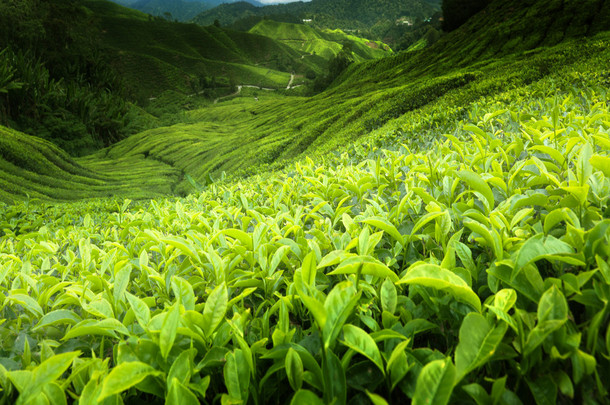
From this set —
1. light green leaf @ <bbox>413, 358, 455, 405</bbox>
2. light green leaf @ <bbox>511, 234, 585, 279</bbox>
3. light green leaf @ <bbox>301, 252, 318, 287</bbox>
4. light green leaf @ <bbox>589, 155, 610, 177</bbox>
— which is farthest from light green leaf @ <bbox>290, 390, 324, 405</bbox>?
light green leaf @ <bbox>589, 155, 610, 177</bbox>

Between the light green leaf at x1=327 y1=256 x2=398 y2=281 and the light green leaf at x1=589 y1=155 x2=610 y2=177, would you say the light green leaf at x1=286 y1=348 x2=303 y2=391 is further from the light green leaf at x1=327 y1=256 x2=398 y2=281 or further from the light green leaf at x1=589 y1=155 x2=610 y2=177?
the light green leaf at x1=589 y1=155 x2=610 y2=177

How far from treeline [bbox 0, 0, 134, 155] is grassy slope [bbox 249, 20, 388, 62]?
100986 millimetres

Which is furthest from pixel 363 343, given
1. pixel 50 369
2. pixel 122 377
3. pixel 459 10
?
pixel 459 10

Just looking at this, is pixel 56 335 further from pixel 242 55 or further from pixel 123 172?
pixel 242 55

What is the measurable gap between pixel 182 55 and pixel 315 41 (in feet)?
259

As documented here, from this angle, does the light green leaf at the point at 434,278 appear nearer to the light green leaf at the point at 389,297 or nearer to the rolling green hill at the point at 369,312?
the rolling green hill at the point at 369,312

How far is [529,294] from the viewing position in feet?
2.92

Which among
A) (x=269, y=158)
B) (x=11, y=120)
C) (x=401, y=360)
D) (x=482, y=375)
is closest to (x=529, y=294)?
(x=482, y=375)

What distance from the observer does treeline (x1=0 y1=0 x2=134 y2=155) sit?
28.6m

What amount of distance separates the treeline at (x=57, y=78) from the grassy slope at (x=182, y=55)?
19603 millimetres

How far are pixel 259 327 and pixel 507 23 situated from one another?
1121 inches

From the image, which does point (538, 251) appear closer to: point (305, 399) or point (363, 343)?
point (363, 343)

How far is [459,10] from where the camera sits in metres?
33.2

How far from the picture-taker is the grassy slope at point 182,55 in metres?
72.9
